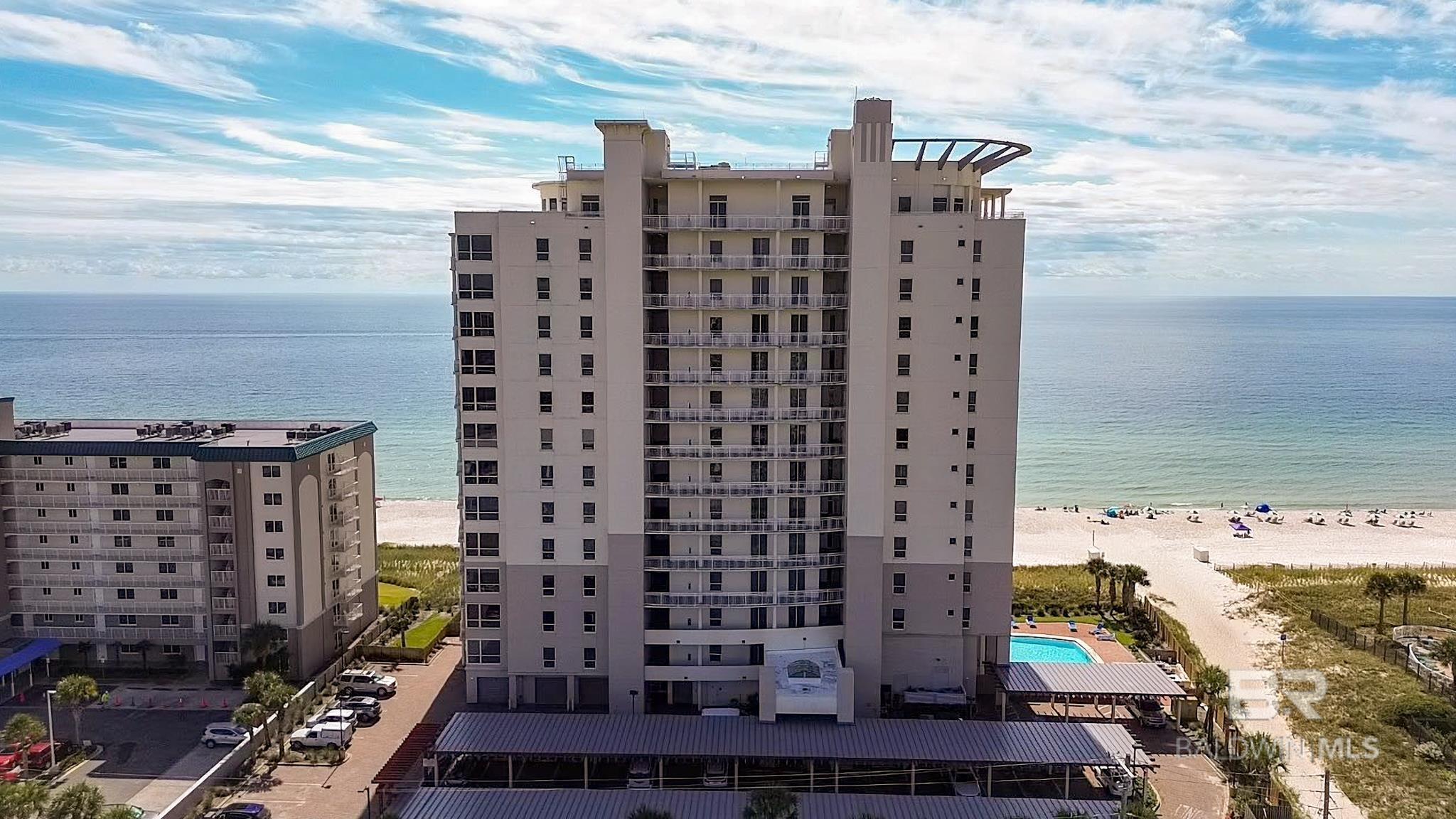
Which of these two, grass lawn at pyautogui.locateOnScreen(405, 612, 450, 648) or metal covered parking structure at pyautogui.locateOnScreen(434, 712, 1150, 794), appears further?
grass lawn at pyautogui.locateOnScreen(405, 612, 450, 648)

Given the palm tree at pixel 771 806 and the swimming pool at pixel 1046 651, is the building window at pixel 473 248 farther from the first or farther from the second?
the swimming pool at pixel 1046 651

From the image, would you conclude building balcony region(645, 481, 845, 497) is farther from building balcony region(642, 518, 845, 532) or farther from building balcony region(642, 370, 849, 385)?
building balcony region(642, 370, 849, 385)

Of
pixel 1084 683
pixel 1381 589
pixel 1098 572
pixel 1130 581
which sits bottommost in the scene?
pixel 1084 683

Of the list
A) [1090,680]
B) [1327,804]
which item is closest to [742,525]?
[1090,680]

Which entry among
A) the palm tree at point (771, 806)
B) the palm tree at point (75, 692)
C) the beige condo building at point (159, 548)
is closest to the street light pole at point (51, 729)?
the palm tree at point (75, 692)

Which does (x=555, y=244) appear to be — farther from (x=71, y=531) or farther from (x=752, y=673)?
(x=71, y=531)

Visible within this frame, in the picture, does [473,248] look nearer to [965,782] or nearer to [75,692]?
[75,692]

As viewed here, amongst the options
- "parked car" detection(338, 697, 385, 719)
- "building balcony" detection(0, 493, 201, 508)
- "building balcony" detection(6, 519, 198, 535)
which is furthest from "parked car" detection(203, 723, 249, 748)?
"building balcony" detection(6, 519, 198, 535)
